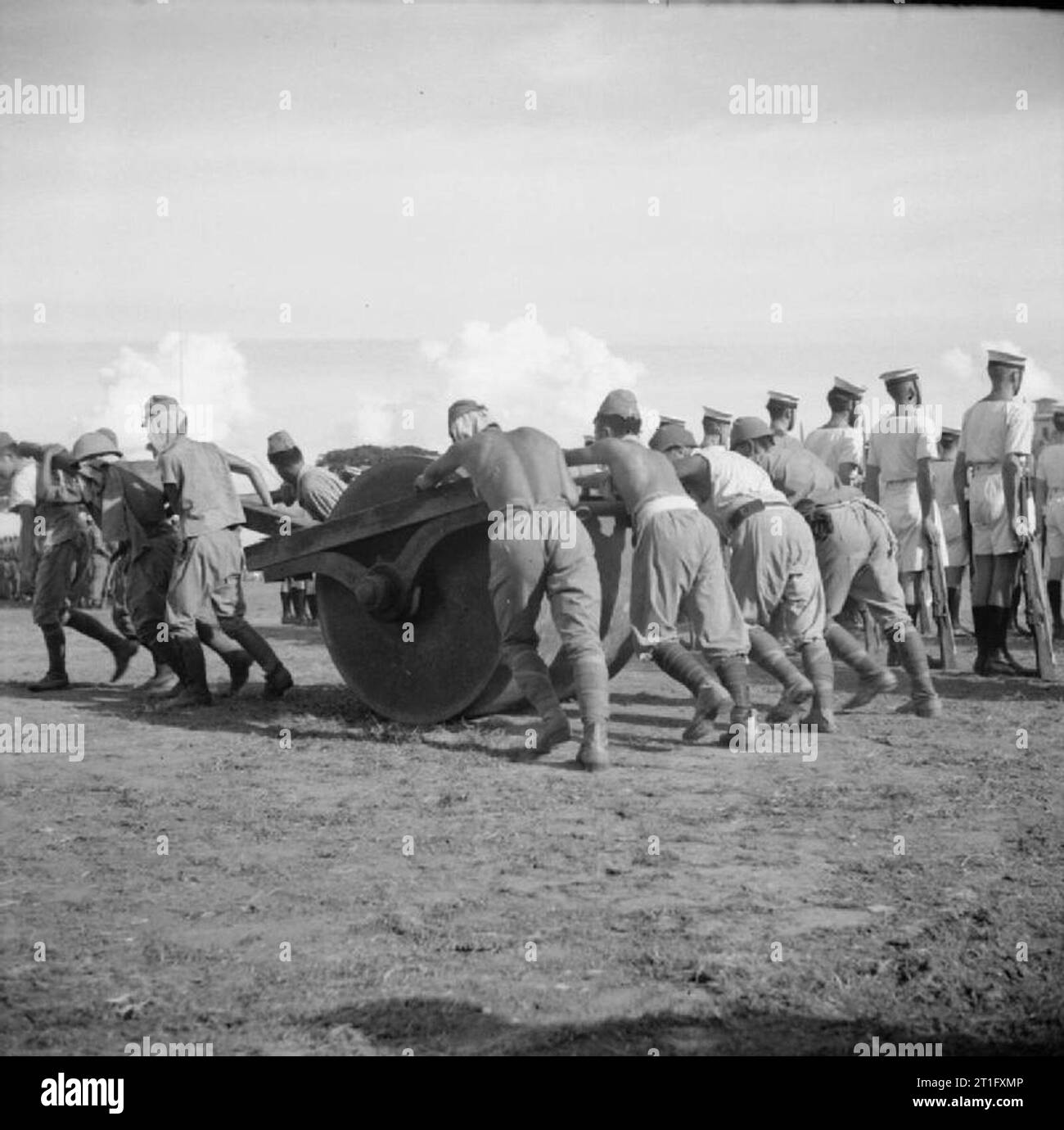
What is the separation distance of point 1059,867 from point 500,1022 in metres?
2.66

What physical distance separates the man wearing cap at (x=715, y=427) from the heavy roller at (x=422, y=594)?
5.01 metres

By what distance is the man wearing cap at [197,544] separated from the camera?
10.7 metres

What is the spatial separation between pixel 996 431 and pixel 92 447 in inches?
251

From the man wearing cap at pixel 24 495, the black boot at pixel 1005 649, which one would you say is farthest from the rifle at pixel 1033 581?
the man wearing cap at pixel 24 495

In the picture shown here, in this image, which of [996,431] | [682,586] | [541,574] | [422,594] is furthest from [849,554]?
[422,594]

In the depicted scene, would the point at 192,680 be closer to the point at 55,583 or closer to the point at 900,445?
the point at 55,583

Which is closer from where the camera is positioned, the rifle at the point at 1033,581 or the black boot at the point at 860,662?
the black boot at the point at 860,662

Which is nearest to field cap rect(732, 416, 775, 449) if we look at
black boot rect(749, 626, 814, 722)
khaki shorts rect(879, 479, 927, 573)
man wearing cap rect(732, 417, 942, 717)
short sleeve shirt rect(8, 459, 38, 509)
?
man wearing cap rect(732, 417, 942, 717)

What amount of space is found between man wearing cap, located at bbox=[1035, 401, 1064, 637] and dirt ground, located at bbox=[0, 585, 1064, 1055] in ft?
17.8

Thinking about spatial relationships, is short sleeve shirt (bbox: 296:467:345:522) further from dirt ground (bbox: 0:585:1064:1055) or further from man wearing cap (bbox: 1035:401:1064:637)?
man wearing cap (bbox: 1035:401:1064:637)

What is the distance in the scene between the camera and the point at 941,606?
12586mm

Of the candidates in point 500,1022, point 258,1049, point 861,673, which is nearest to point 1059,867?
point 500,1022

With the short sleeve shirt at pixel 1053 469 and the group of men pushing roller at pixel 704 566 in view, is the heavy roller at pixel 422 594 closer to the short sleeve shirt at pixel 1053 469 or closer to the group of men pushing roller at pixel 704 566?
the group of men pushing roller at pixel 704 566

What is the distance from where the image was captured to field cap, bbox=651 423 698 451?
1016 centimetres
